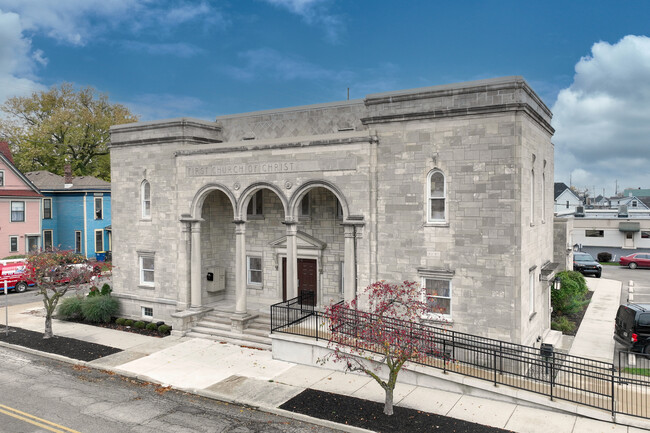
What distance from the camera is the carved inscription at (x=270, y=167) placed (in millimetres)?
17570

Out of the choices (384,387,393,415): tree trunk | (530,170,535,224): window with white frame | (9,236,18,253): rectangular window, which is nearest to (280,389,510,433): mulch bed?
(384,387,393,415): tree trunk

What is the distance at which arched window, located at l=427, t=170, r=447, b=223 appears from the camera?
52.7 feet

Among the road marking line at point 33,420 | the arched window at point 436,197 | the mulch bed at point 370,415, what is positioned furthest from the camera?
the arched window at point 436,197

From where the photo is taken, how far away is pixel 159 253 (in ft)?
73.3

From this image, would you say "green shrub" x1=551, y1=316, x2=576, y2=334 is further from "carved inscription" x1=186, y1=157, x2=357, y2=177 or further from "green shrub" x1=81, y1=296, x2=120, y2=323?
"green shrub" x1=81, y1=296, x2=120, y2=323

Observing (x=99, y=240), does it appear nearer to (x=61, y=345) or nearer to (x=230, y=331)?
(x=61, y=345)

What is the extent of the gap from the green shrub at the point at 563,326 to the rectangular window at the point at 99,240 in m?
39.9

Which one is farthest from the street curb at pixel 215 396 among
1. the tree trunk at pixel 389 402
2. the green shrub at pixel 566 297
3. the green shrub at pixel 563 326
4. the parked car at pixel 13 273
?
the green shrub at pixel 566 297

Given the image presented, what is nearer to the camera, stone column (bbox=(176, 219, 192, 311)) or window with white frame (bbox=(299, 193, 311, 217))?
window with white frame (bbox=(299, 193, 311, 217))

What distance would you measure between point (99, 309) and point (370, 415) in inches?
623

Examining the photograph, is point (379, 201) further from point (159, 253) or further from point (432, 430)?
point (159, 253)

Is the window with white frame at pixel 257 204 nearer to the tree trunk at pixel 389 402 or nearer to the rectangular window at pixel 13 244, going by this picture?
the tree trunk at pixel 389 402

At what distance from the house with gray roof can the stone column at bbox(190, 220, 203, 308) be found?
2813 cm

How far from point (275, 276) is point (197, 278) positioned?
3.44 m
